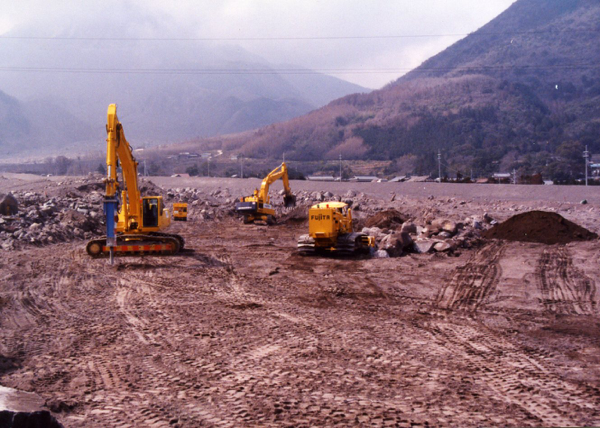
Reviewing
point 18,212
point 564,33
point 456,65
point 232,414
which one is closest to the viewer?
→ point 232,414

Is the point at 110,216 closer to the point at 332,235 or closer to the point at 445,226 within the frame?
the point at 332,235

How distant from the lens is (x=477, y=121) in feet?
331

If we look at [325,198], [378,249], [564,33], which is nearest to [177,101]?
[564,33]

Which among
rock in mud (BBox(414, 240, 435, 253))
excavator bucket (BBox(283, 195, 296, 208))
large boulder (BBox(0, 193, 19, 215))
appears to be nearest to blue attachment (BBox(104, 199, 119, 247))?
rock in mud (BBox(414, 240, 435, 253))

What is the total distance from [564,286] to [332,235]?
641 centimetres

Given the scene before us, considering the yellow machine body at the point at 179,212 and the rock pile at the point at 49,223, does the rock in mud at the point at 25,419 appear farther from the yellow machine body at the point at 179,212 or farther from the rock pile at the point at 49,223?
the yellow machine body at the point at 179,212

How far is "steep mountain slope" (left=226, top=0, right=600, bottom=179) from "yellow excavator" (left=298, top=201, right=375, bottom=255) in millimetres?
56126

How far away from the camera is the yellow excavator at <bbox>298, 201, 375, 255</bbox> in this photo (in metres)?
16.2

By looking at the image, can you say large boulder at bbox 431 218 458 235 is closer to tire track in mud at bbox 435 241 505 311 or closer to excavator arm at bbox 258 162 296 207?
tire track in mud at bbox 435 241 505 311

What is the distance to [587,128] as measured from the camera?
329 feet

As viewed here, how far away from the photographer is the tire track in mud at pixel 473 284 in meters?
10.9

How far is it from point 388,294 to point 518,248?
24.8ft

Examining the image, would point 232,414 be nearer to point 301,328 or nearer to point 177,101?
point 301,328

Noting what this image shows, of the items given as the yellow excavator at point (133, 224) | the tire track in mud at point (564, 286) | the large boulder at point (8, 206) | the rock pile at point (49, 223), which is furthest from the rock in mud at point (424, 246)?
the large boulder at point (8, 206)
